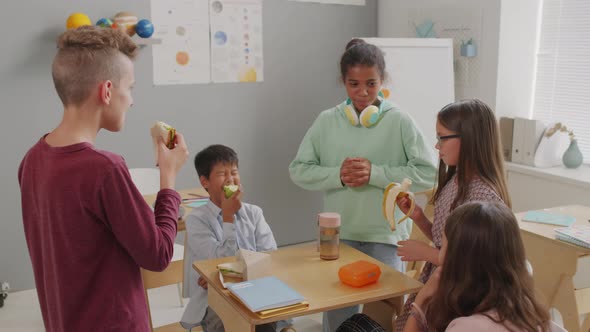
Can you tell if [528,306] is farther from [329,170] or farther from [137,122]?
[137,122]

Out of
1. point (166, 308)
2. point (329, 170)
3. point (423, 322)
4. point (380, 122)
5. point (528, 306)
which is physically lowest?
point (166, 308)

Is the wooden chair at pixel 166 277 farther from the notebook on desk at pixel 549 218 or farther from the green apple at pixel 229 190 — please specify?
the notebook on desk at pixel 549 218

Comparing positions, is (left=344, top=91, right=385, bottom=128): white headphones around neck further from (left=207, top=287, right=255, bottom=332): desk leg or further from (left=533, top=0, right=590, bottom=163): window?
(left=533, top=0, right=590, bottom=163): window

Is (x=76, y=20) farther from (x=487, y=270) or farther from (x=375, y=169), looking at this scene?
(x=487, y=270)

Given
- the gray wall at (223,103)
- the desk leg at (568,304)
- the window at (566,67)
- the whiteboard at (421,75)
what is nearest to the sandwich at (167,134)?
the desk leg at (568,304)

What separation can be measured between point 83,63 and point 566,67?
335 centimetres

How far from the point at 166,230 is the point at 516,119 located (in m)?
2.99

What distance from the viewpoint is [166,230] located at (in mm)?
1500

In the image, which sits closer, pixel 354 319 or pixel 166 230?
pixel 166 230

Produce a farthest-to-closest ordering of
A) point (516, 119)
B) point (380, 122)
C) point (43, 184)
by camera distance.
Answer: point (516, 119)
point (380, 122)
point (43, 184)

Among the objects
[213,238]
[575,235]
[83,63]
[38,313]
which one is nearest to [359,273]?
[213,238]

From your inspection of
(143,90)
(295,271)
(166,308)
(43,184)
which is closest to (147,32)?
(143,90)

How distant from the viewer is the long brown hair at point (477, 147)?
1997mm

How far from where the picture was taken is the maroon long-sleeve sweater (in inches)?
54.7
